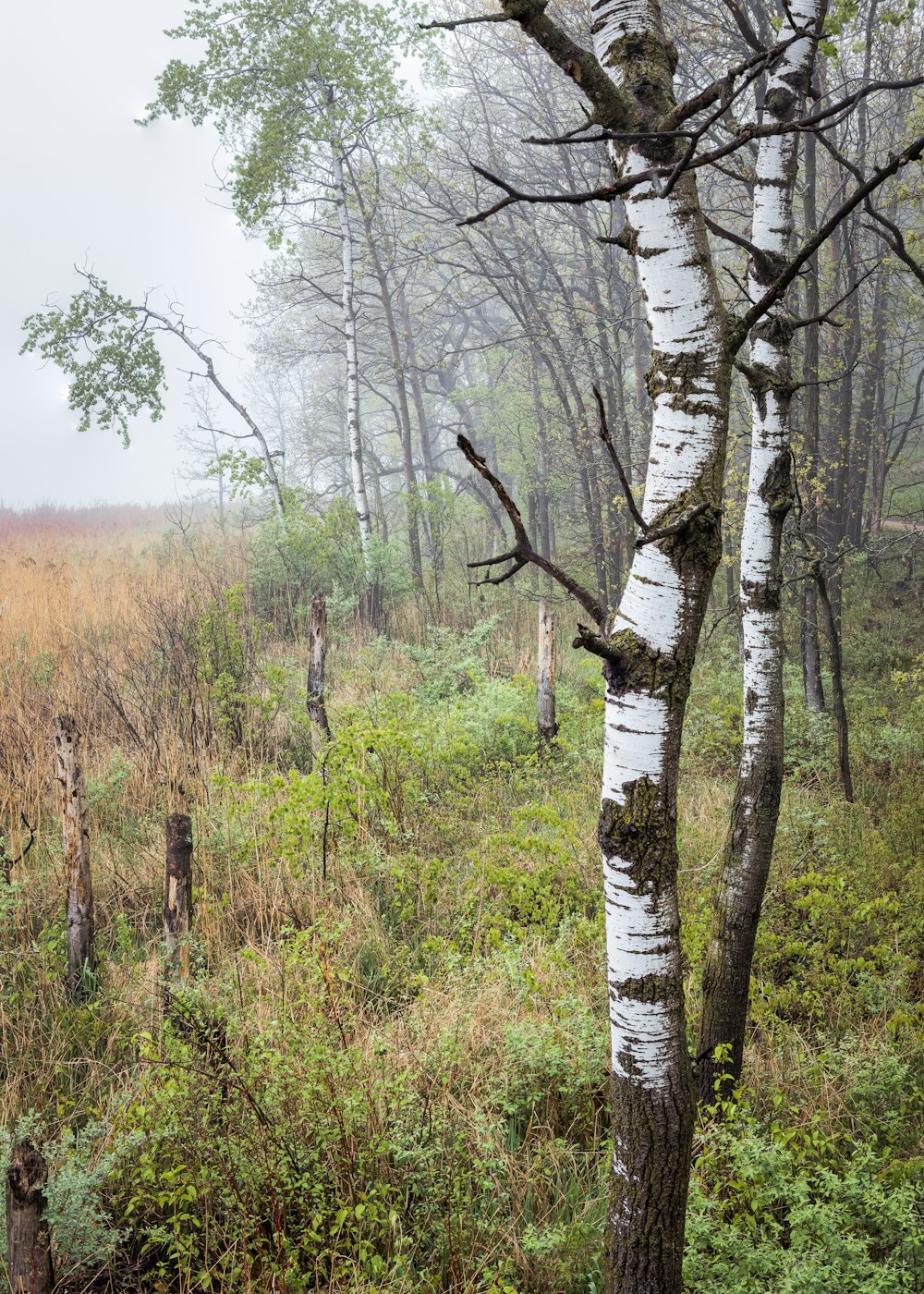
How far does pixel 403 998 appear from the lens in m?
3.74

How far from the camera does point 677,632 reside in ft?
5.62

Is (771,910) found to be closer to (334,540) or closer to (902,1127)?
(902,1127)

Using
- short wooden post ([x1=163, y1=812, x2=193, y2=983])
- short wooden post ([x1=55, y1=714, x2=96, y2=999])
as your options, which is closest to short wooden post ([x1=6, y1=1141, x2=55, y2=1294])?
short wooden post ([x1=163, y1=812, x2=193, y2=983])

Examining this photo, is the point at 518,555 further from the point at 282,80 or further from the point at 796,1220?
the point at 282,80

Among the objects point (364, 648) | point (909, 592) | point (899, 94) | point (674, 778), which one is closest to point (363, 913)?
point (674, 778)

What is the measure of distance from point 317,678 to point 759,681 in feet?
12.5

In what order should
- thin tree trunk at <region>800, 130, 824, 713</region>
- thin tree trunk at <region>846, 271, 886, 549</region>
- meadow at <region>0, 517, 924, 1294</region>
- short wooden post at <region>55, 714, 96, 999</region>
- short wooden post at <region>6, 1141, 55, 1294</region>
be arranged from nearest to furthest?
short wooden post at <region>6, 1141, 55, 1294</region> → meadow at <region>0, 517, 924, 1294</region> → short wooden post at <region>55, 714, 96, 999</region> → thin tree trunk at <region>800, 130, 824, 713</region> → thin tree trunk at <region>846, 271, 886, 549</region>

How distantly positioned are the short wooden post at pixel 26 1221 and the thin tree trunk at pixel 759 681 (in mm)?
2165

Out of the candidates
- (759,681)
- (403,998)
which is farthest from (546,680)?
(759,681)

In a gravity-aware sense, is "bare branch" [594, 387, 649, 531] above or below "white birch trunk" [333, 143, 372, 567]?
below

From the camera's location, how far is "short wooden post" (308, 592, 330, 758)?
19.6 ft

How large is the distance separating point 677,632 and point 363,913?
123 inches

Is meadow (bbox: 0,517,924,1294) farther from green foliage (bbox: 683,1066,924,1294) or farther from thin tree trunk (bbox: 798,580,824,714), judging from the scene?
thin tree trunk (bbox: 798,580,824,714)

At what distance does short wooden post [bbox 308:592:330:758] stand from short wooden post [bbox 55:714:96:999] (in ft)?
6.76
